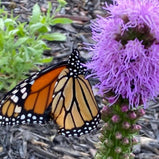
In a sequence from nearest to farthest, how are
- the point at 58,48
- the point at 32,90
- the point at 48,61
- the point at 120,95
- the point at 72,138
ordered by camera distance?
the point at 120,95
the point at 32,90
the point at 72,138
the point at 48,61
the point at 58,48

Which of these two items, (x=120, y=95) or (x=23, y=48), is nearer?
(x=120, y=95)

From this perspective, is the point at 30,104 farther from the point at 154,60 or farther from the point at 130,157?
the point at 154,60

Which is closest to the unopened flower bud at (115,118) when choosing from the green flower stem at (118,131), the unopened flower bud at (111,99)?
the green flower stem at (118,131)

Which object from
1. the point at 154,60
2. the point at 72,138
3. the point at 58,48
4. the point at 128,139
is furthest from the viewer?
the point at 58,48

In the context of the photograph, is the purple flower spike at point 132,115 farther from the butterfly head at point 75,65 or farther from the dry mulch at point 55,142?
the dry mulch at point 55,142

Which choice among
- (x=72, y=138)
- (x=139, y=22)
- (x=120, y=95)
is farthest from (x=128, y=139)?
(x=72, y=138)

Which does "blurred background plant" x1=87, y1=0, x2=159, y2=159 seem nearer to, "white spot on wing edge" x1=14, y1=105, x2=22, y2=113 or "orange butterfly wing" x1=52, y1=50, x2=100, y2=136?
"orange butterfly wing" x1=52, y1=50, x2=100, y2=136

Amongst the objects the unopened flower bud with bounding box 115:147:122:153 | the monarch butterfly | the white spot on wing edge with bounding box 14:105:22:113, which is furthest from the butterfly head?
the unopened flower bud with bounding box 115:147:122:153
